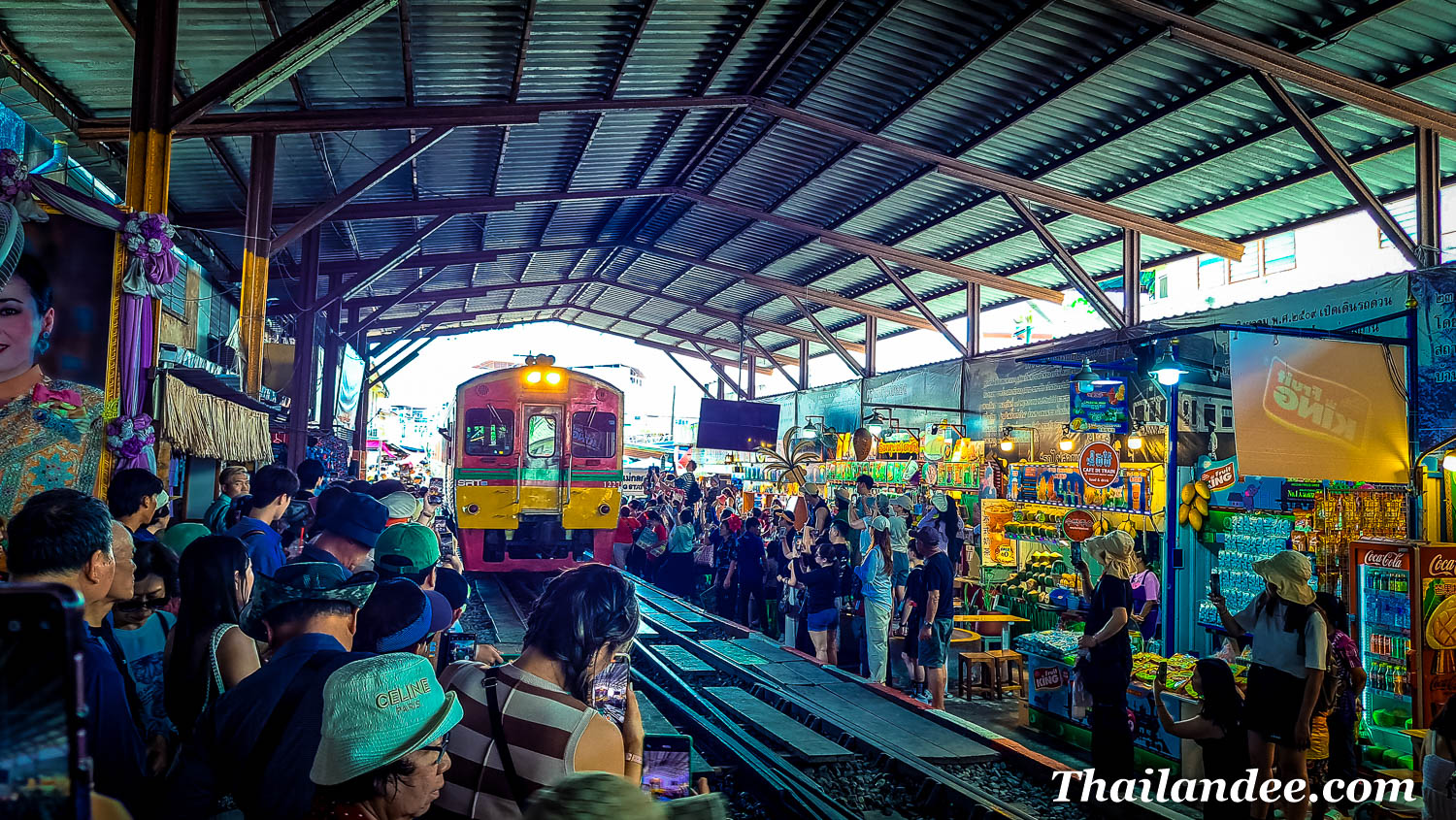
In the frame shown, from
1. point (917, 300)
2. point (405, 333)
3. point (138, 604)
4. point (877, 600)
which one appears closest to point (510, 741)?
point (138, 604)

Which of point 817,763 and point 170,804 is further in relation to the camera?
point 817,763

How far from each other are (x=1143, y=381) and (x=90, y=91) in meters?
11.5

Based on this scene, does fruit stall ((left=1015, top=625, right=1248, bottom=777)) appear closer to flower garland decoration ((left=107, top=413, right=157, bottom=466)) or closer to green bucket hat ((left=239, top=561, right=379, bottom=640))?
green bucket hat ((left=239, top=561, right=379, bottom=640))

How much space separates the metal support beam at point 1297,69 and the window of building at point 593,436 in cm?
778

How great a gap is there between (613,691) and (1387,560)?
6.21 m

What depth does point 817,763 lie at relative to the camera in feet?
19.2

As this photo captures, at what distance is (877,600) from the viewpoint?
836 cm

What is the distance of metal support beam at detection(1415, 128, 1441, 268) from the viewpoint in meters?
8.13

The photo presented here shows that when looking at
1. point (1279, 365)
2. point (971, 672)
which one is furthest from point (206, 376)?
point (1279, 365)

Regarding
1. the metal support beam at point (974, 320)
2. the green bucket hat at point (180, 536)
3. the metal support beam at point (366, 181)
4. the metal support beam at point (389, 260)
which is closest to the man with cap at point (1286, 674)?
the green bucket hat at point (180, 536)

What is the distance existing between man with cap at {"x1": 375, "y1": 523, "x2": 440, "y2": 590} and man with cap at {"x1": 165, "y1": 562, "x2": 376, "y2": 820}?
1094 mm

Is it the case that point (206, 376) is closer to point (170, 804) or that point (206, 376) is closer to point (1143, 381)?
point (170, 804)

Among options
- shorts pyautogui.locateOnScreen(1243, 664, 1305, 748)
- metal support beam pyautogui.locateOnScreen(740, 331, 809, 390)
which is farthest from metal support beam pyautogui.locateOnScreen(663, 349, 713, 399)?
shorts pyautogui.locateOnScreen(1243, 664, 1305, 748)

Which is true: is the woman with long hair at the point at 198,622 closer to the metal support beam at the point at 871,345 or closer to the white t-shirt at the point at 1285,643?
the white t-shirt at the point at 1285,643
